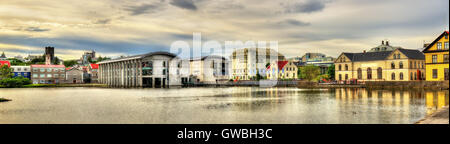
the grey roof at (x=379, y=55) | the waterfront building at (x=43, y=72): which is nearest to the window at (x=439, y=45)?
the grey roof at (x=379, y=55)

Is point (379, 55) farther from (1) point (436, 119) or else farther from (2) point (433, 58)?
(1) point (436, 119)

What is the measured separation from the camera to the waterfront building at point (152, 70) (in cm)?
9675

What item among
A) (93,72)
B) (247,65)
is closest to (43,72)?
(93,72)

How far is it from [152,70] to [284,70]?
4496 centimetres

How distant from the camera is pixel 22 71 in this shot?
7550 cm

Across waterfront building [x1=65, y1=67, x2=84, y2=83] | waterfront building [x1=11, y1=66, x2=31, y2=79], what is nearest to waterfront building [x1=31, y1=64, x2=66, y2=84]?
waterfront building [x1=11, y1=66, x2=31, y2=79]

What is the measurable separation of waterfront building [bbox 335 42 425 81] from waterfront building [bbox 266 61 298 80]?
2622cm

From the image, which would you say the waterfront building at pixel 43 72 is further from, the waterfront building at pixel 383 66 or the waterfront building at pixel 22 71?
the waterfront building at pixel 383 66

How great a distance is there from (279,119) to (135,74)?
84379 mm

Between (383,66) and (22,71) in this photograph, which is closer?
(383,66)

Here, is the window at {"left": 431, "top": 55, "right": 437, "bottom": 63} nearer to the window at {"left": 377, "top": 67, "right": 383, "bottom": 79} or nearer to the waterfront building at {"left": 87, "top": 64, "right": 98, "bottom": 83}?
the window at {"left": 377, "top": 67, "right": 383, "bottom": 79}
